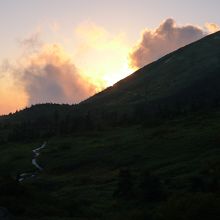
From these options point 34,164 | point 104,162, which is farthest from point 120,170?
point 34,164

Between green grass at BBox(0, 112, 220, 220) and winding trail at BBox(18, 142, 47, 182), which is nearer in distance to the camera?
green grass at BBox(0, 112, 220, 220)

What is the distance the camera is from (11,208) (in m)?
39.6

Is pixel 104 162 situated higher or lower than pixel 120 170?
higher

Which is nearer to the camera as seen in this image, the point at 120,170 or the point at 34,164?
the point at 120,170

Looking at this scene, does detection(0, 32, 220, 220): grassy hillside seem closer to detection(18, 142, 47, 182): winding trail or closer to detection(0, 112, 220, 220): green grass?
detection(0, 112, 220, 220): green grass

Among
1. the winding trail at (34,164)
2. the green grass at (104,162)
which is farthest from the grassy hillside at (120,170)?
the winding trail at (34,164)

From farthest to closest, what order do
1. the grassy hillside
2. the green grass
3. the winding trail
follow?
the winding trail < the green grass < the grassy hillside

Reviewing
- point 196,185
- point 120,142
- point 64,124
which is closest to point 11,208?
point 196,185

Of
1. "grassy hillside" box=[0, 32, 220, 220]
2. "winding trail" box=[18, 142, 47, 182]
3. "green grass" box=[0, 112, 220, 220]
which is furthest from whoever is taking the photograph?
"winding trail" box=[18, 142, 47, 182]

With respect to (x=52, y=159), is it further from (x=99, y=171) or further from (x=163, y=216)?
(x=163, y=216)

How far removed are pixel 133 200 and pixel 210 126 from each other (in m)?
56.7

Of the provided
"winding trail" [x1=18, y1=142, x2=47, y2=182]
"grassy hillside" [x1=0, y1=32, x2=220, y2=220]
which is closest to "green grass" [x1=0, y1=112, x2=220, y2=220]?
"grassy hillside" [x1=0, y1=32, x2=220, y2=220]

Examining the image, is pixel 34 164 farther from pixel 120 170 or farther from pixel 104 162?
pixel 120 170

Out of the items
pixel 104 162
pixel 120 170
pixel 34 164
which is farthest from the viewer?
pixel 34 164
